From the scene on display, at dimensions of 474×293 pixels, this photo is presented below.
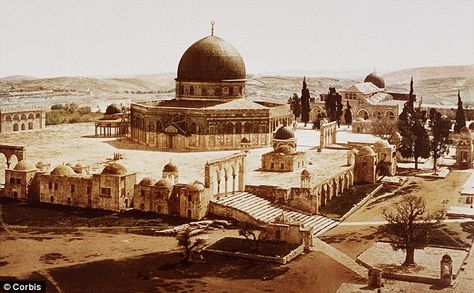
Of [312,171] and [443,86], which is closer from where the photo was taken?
[312,171]

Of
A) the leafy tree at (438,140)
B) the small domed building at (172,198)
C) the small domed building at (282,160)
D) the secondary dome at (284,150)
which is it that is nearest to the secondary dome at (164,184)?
the small domed building at (172,198)

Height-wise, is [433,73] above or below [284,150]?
above

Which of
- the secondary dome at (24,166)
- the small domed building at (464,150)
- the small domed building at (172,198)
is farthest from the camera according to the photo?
the small domed building at (464,150)

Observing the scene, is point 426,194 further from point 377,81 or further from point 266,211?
point 377,81

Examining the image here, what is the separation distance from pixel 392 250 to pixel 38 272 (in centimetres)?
1084

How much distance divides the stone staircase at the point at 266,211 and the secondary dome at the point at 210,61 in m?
16.3

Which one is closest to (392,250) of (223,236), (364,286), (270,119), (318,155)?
(364,286)

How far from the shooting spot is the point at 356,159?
33.3 metres

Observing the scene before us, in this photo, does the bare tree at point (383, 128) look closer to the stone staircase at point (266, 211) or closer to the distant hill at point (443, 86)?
the distant hill at point (443, 86)

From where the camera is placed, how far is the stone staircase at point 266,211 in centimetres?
2453

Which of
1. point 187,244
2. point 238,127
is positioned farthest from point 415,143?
point 187,244

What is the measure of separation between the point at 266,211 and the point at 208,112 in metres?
14.1

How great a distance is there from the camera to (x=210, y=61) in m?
41.2

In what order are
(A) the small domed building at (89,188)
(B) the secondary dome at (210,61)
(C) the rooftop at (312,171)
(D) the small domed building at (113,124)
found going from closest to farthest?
(A) the small domed building at (89,188) → (C) the rooftop at (312,171) → (B) the secondary dome at (210,61) → (D) the small domed building at (113,124)
